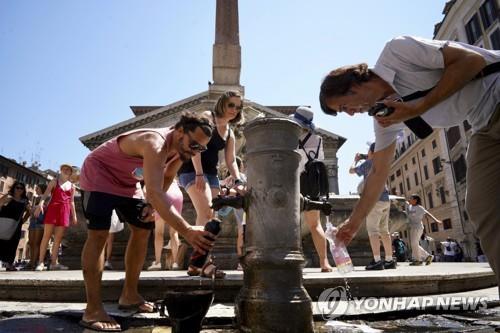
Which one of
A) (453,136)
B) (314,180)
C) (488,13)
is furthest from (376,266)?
(453,136)

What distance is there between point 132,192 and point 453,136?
3639 centimetres

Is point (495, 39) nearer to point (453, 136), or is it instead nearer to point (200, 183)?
point (453, 136)

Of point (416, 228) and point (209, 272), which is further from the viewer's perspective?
point (416, 228)

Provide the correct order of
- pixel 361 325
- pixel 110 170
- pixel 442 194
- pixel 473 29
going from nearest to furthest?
pixel 361 325 → pixel 110 170 → pixel 473 29 → pixel 442 194

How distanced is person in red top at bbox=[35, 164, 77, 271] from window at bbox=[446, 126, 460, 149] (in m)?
33.3

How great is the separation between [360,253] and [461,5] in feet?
100

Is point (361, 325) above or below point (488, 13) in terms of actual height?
below

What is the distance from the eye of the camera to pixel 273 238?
2.47 metres

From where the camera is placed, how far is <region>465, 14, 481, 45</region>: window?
92.4ft

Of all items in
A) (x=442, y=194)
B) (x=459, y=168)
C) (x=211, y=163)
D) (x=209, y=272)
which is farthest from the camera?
(x=442, y=194)

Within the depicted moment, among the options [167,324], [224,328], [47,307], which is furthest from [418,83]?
[47,307]

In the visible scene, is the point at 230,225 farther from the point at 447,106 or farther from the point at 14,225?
the point at 447,106

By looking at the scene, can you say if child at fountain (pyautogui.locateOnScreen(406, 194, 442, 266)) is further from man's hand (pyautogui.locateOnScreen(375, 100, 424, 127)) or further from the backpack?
man's hand (pyautogui.locateOnScreen(375, 100, 424, 127))

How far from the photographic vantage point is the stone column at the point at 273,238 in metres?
2.32
